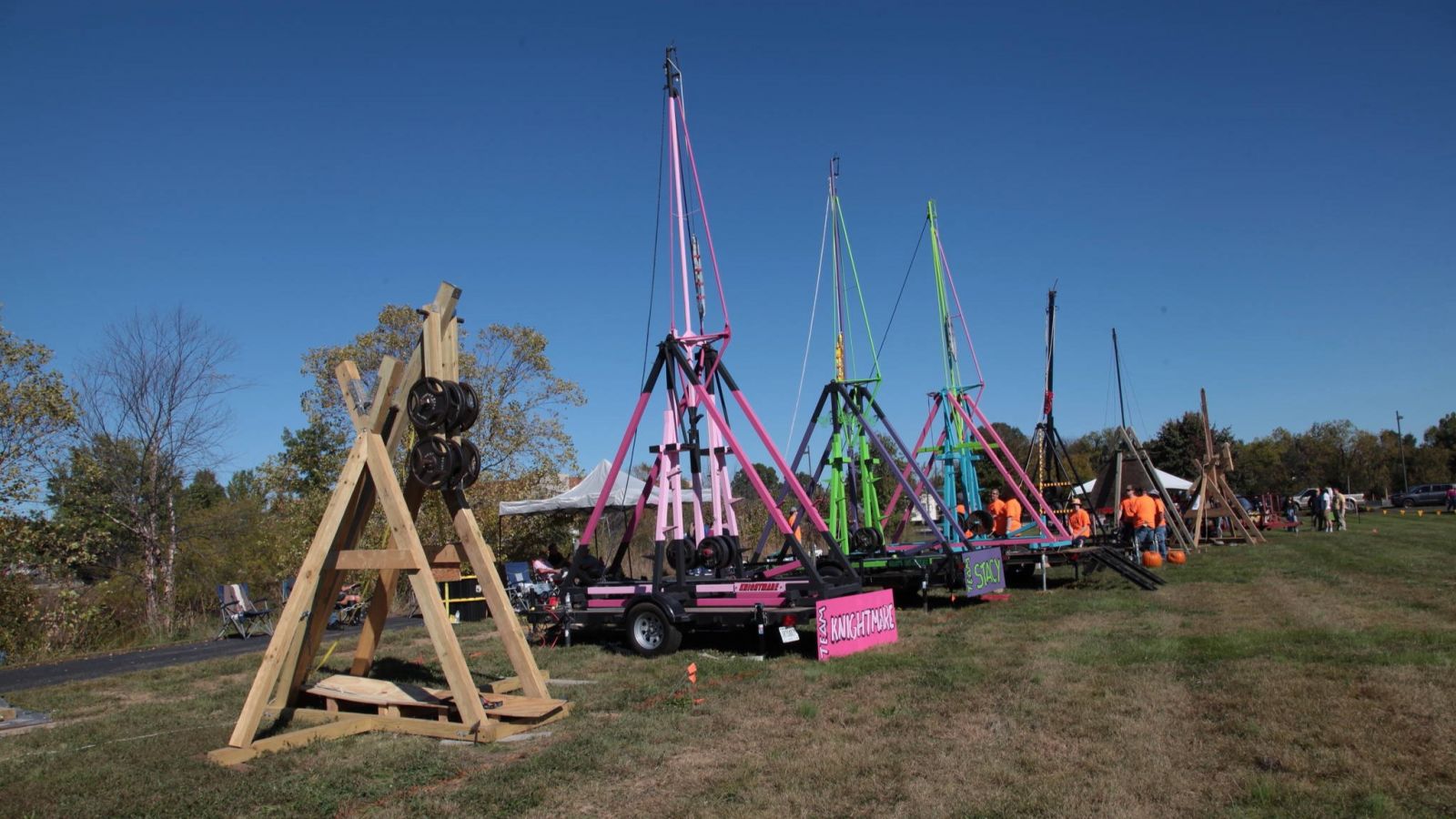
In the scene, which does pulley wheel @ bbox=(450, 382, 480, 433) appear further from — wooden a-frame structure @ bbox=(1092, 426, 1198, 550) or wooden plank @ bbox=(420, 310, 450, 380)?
wooden a-frame structure @ bbox=(1092, 426, 1198, 550)

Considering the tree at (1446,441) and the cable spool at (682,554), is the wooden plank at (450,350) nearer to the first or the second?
the cable spool at (682,554)

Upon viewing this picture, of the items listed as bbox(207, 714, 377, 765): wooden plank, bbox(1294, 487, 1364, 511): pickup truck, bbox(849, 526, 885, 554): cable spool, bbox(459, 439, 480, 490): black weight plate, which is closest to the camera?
bbox(207, 714, 377, 765): wooden plank

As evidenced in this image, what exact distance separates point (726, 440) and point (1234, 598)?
302 inches

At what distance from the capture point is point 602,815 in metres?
5.09

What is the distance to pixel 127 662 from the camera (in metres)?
13.6

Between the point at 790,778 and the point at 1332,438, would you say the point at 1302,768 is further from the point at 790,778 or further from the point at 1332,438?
the point at 1332,438

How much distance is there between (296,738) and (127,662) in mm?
8800

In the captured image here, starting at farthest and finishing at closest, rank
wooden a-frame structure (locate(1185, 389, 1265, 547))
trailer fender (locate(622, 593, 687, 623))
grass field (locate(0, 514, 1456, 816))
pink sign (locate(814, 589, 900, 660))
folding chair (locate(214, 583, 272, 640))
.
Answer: wooden a-frame structure (locate(1185, 389, 1265, 547)), folding chair (locate(214, 583, 272, 640)), trailer fender (locate(622, 593, 687, 623)), pink sign (locate(814, 589, 900, 660)), grass field (locate(0, 514, 1456, 816))

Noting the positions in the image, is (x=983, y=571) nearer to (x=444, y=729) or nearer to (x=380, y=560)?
(x=444, y=729)

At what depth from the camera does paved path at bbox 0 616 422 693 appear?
12031mm

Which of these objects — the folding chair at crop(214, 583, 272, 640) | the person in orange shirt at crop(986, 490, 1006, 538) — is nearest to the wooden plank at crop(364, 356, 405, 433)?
the folding chair at crop(214, 583, 272, 640)

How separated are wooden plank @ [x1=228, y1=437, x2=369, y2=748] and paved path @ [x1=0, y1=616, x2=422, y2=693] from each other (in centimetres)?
644

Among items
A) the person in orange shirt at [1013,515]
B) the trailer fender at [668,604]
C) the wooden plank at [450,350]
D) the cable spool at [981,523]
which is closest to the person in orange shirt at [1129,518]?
the person in orange shirt at [1013,515]

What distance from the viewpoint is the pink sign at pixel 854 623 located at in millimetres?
9883
